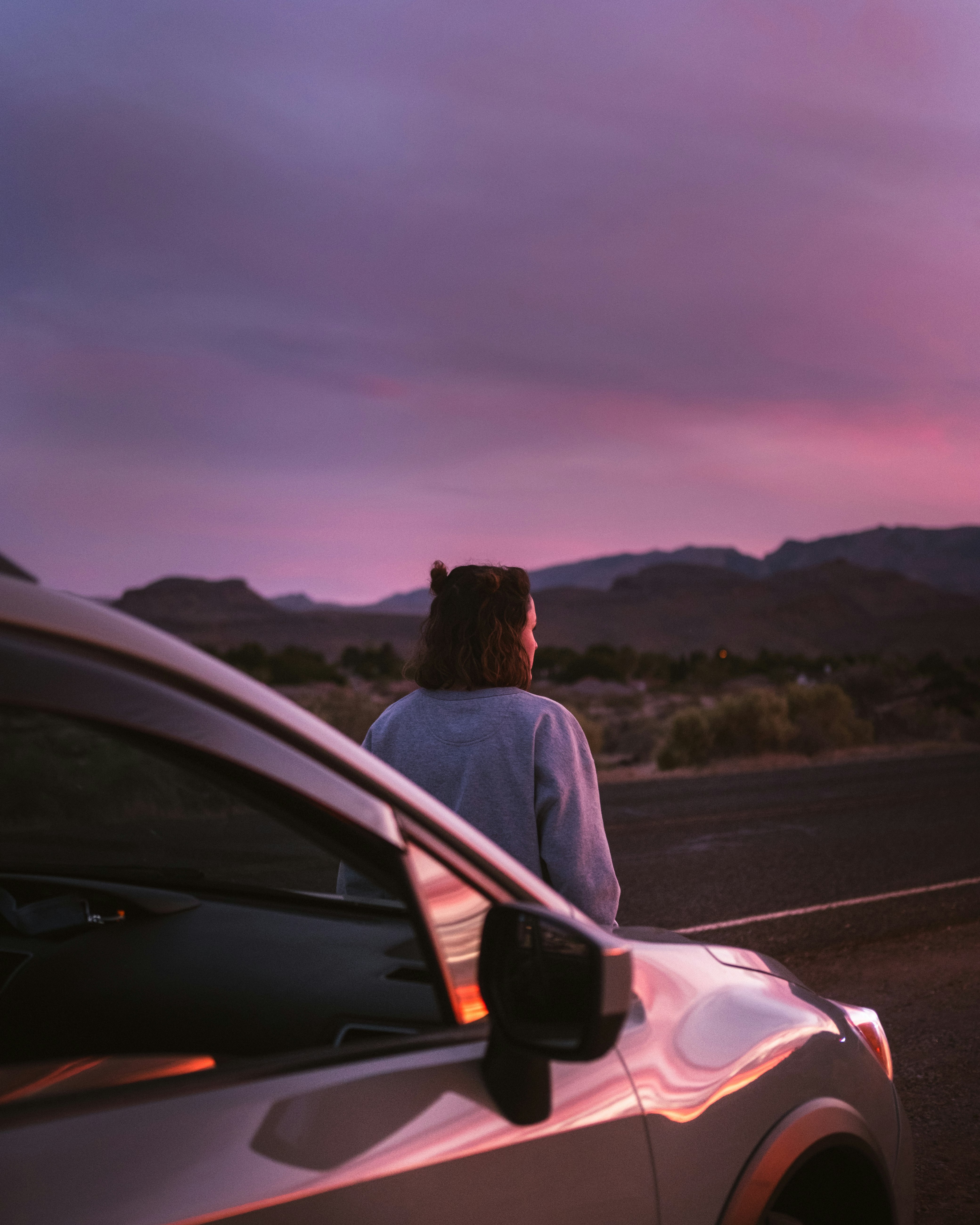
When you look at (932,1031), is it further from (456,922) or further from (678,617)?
(678,617)

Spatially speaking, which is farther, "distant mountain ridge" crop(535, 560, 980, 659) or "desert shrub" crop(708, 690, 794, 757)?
"distant mountain ridge" crop(535, 560, 980, 659)

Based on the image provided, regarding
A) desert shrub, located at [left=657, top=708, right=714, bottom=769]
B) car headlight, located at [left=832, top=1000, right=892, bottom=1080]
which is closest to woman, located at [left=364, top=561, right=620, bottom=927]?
car headlight, located at [left=832, top=1000, right=892, bottom=1080]

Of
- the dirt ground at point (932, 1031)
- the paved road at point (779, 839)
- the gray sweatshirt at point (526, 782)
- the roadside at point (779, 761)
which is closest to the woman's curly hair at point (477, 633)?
the gray sweatshirt at point (526, 782)

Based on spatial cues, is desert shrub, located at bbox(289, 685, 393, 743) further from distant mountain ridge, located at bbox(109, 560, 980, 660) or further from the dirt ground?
distant mountain ridge, located at bbox(109, 560, 980, 660)

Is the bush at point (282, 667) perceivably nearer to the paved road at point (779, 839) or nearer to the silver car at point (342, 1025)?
the paved road at point (779, 839)

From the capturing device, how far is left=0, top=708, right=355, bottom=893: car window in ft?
5.27

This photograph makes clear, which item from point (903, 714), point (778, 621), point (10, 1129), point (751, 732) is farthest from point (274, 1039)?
point (778, 621)

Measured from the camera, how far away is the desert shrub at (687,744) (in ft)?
62.4

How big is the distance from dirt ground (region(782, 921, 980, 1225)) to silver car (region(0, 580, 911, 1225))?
1.49 m

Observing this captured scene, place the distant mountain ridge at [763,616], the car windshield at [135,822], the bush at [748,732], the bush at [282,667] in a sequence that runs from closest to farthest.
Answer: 1. the car windshield at [135,822]
2. the bush at [748,732]
3. the bush at [282,667]
4. the distant mountain ridge at [763,616]

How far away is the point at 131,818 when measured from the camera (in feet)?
8.20

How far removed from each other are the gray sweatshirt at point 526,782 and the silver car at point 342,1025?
0.38 m

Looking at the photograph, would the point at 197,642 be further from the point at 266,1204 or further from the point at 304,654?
the point at 266,1204

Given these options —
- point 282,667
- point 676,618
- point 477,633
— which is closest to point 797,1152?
point 477,633
